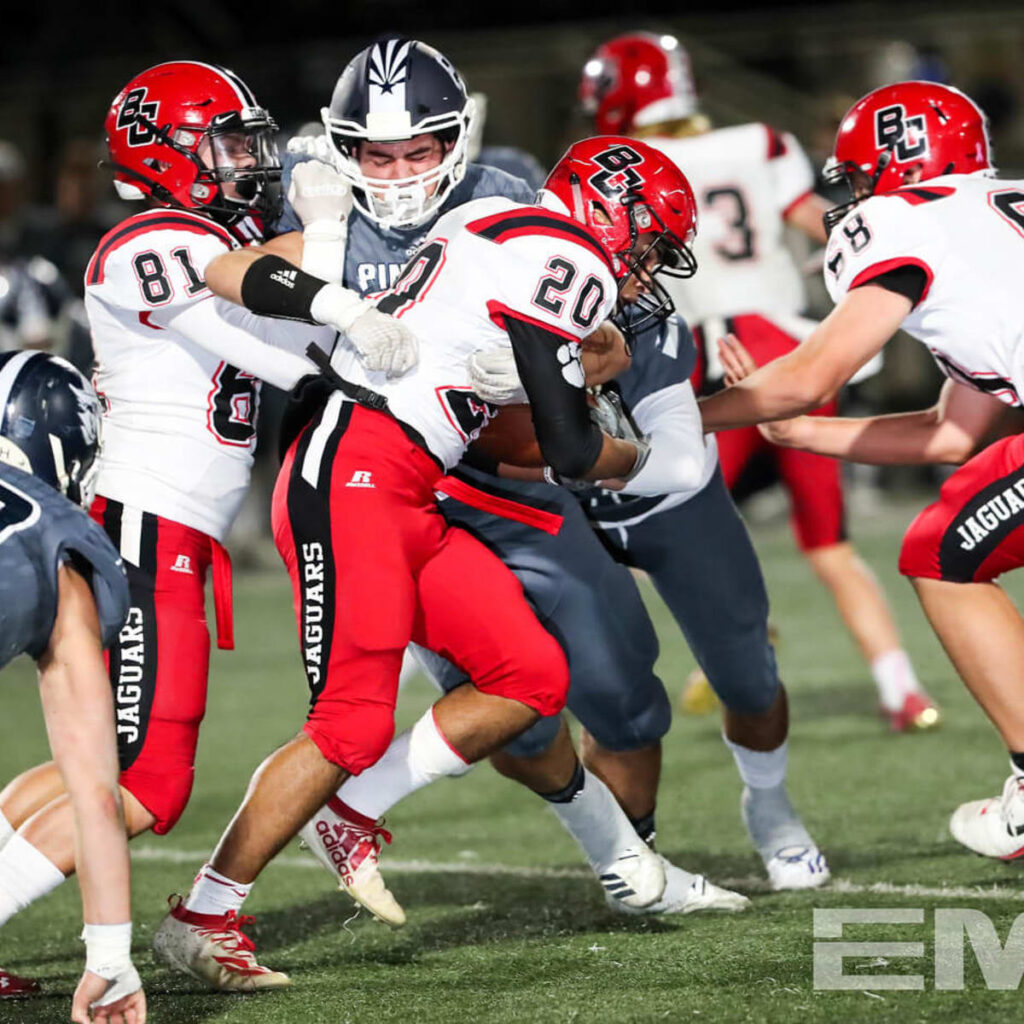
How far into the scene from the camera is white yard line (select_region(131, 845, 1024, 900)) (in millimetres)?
3827

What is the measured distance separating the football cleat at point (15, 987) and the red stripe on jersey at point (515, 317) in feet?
5.19

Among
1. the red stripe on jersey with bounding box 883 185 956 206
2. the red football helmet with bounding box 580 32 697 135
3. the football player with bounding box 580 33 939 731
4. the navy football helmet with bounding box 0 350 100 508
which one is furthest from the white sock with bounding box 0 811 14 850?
the red football helmet with bounding box 580 32 697 135

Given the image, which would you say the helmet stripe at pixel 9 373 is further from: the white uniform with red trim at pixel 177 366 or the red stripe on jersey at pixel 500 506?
the red stripe on jersey at pixel 500 506

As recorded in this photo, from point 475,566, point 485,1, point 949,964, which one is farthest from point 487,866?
point 485,1

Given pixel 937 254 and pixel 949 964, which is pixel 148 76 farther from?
pixel 949 964

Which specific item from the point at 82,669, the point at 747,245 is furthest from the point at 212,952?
the point at 747,245

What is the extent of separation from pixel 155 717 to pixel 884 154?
2026 mm

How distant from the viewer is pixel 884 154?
13.0 feet

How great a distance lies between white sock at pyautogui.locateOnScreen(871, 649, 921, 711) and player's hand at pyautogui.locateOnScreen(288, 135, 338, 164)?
115 inches

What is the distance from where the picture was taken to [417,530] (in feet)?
11.4

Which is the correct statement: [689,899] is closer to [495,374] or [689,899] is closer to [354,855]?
[354,855]

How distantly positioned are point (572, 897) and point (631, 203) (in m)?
1.63

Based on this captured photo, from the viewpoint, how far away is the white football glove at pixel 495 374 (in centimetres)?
338

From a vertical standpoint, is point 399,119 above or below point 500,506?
above
